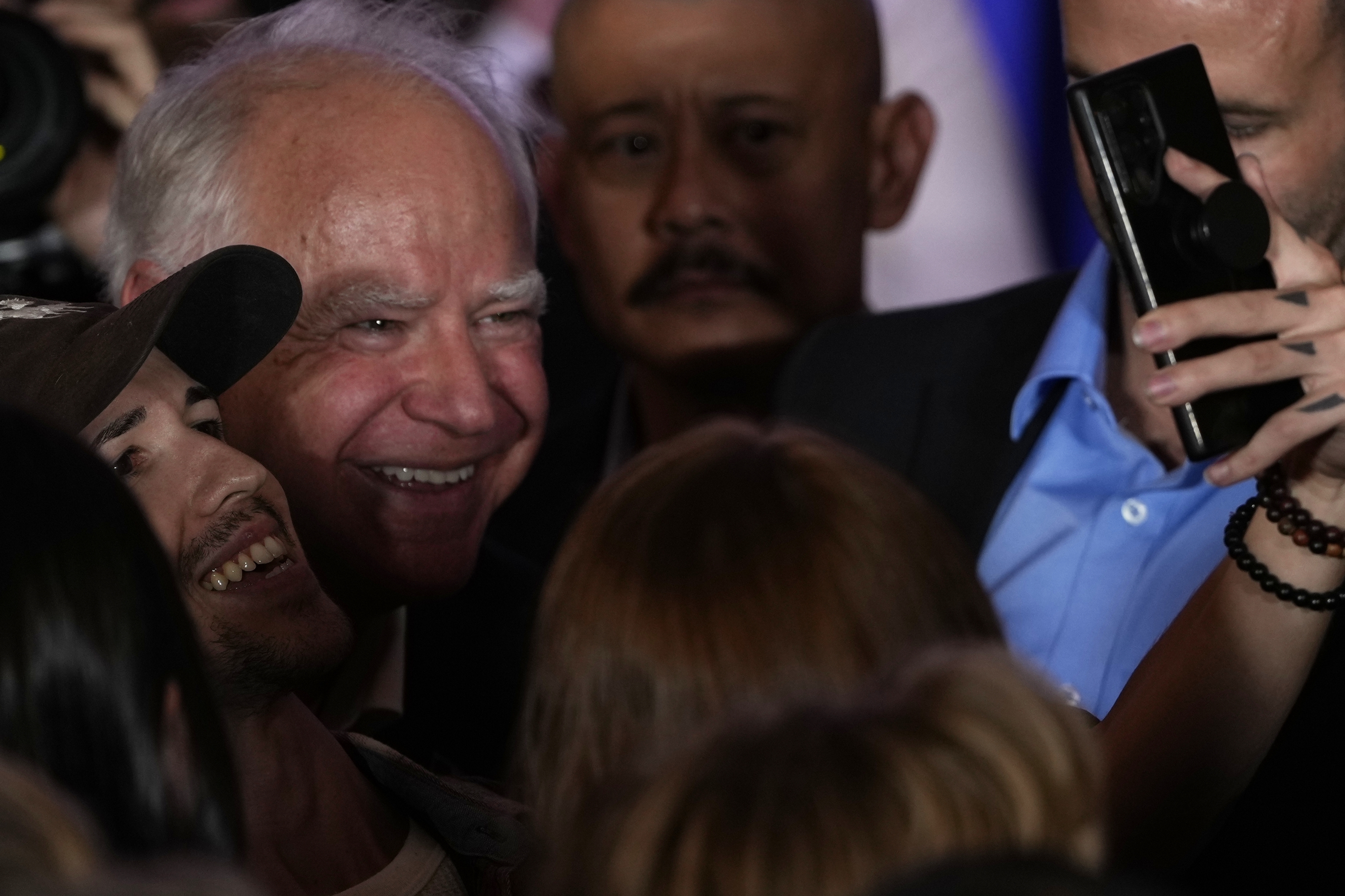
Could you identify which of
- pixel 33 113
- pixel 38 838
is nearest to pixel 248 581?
pixel 38 838

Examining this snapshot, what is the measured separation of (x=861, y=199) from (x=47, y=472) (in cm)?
177

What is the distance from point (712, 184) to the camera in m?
2.18

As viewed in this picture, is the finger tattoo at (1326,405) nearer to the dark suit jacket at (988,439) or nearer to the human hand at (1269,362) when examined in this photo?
the human hand at (1269,362)

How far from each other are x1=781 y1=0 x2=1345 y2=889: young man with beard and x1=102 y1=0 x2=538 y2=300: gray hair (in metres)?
0.53

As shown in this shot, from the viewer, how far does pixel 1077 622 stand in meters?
1.58

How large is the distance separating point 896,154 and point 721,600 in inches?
68.9

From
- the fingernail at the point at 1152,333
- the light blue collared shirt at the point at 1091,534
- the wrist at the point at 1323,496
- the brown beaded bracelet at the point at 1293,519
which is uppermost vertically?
the fingernail at the point at 1152,333

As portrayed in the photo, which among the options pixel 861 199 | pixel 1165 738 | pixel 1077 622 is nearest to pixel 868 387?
pixel 1077 622

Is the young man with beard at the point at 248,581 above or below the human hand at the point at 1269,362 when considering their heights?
below

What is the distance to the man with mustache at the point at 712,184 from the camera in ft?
7.16

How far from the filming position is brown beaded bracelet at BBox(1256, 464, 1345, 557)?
43.5 inches

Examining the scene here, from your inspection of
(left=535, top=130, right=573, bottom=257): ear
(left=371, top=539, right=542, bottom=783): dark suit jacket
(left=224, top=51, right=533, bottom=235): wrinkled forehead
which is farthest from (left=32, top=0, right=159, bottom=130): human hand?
(left=371, top=539, right=542, bottom=783): dark suit jacket

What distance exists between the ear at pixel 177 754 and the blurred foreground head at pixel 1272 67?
44.0 inches

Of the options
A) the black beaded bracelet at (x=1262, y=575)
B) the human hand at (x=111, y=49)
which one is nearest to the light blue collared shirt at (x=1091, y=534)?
the black beaded bracelet at (x=1262, y=575)
